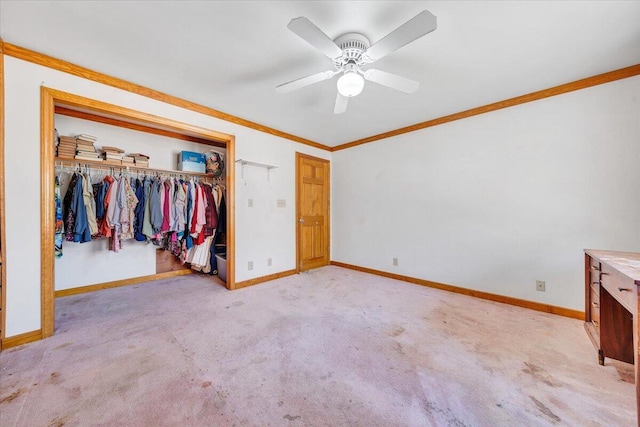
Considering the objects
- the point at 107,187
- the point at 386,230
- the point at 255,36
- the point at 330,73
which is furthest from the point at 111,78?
the point at 386,230

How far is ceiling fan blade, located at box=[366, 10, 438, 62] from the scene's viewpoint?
1254 millimetres

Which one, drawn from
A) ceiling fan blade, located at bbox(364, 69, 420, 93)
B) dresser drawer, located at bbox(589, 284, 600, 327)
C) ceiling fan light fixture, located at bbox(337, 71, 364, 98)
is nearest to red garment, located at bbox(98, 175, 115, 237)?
ceiling fan light fixture, located at bbox(337, 71, 364, 98)

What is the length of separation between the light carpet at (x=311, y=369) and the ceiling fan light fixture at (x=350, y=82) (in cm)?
199

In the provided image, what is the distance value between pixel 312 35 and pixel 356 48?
0.42 m

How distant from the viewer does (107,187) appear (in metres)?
2.96

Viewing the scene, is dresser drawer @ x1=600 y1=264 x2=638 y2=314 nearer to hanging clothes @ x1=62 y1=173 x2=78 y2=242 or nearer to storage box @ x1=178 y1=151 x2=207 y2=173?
storage box @ x1=178 y1=151 x2=207 y2=173

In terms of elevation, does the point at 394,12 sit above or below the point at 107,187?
above

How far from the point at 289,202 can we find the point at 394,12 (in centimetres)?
288

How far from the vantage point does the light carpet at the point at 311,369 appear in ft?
4.10

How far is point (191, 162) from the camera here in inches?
143

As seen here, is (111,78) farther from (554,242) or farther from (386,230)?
(554,242)

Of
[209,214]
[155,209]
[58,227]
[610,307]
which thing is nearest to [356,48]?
[610,307]

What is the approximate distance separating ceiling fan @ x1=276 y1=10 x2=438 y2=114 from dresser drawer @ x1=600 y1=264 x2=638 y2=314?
1686 millimetres

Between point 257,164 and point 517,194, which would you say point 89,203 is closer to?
point 257,164
